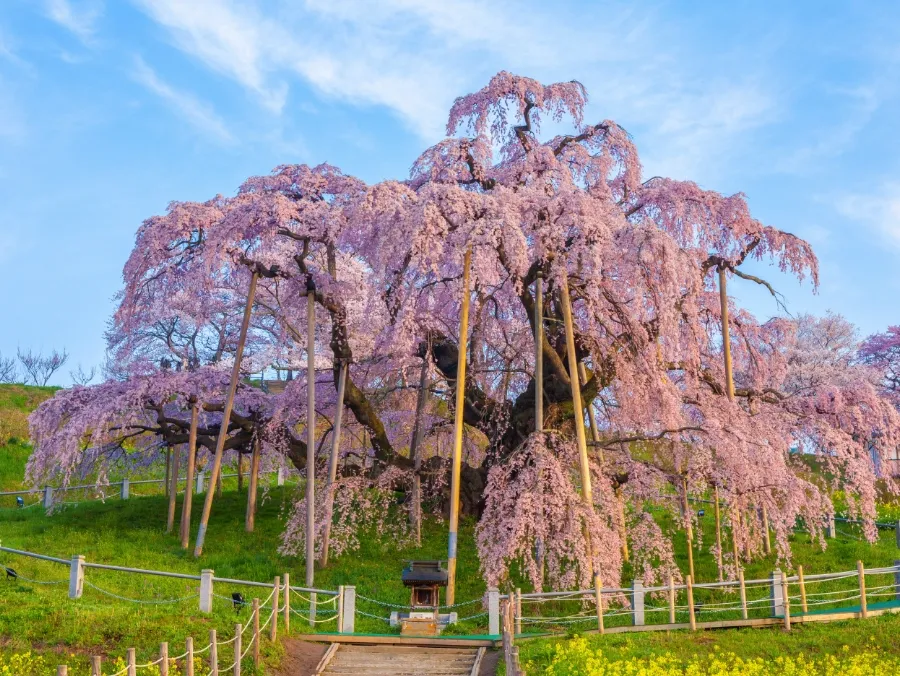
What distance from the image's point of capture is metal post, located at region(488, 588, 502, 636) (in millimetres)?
17375

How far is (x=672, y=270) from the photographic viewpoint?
19422 millimetres

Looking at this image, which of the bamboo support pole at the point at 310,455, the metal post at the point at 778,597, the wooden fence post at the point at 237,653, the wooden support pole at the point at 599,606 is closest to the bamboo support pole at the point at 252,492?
the bamboo support pole at the point at 310,455

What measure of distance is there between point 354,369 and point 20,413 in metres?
26.5

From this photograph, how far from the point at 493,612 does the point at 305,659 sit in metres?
3.77

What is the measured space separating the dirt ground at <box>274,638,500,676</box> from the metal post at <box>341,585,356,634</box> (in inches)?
52.1

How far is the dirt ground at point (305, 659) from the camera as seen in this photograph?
1513cm

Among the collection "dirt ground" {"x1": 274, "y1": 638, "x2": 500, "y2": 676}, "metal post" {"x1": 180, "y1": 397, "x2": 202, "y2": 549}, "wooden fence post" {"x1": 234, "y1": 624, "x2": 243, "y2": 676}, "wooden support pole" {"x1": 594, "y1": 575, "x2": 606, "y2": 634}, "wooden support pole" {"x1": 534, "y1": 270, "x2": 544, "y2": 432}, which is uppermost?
"wooden support pole" {"x1": 534, "y1": 270, "x2": 544, "y2": 432}

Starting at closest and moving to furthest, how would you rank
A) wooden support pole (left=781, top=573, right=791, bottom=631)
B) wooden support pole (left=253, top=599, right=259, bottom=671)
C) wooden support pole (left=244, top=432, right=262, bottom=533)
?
wooden support pole (left=253, top=599, right=259, bottom=671) < wooden support pole (left=781, top=573, right=791, bottom=631) < wooden support pole (left=244, top=432, right=262, bottom=533)

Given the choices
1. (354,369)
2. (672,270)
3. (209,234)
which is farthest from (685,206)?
(209,234)

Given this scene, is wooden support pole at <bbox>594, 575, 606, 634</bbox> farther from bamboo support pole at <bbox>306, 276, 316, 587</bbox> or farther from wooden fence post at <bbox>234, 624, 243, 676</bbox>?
bamboo support pole at <bbox>306, 276, 316, 587</bbox>

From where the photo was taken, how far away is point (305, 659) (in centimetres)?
1584

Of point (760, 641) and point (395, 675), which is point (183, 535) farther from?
point (760, 641)

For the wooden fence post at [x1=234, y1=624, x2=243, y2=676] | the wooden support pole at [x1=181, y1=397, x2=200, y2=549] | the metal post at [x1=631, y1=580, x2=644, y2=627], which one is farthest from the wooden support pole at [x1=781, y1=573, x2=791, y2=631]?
the wooden support pole at [x1=181, y1=397, x2=200, y2=549]

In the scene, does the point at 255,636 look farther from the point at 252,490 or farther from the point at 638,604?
the point at 252,490
